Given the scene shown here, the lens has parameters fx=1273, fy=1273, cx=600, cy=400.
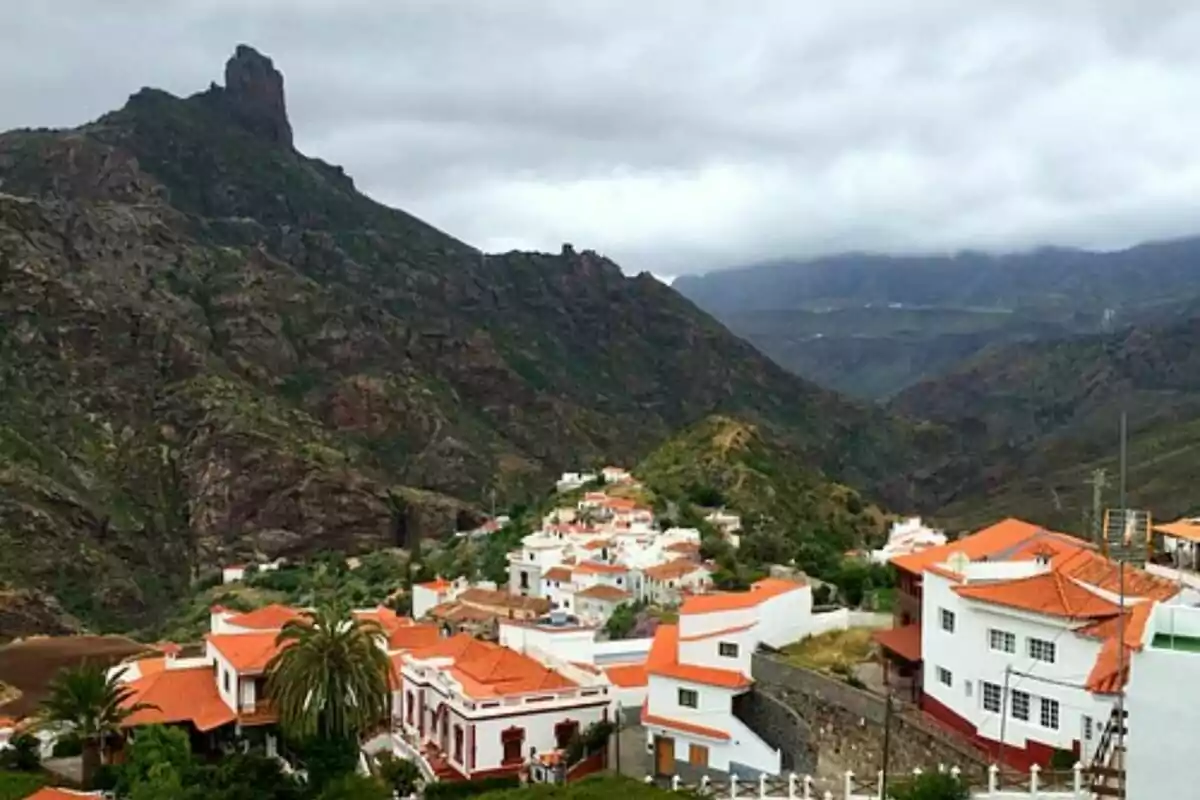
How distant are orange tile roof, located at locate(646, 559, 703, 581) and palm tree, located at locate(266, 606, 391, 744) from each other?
37459 millimetres

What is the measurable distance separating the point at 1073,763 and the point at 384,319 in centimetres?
16919

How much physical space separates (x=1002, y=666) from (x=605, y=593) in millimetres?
42515

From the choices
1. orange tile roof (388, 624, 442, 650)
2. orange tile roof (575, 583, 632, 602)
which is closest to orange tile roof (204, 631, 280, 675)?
orange tile roof (388, 624, 442, 650)

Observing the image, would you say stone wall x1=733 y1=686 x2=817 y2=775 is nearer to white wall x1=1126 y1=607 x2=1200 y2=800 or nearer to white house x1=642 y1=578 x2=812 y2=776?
white house x1=642 y1=578 x2=812 y2=776

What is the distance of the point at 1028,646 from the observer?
1107 inches

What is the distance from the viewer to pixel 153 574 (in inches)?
4931

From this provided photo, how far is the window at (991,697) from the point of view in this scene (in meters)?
28.8

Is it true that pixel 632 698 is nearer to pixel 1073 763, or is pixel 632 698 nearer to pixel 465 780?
pixel 465 780

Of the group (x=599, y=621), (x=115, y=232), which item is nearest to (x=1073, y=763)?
(x=599, y=621)

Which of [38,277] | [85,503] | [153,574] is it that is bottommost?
[153,574]

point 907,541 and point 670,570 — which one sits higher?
point 907,541

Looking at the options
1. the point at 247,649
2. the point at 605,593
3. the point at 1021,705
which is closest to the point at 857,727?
the point at 1021,705

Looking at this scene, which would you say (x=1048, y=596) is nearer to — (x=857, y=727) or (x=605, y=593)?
(x=857, y=727)

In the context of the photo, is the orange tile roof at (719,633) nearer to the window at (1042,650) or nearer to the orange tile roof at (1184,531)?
the window at (1042,650)
